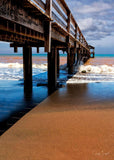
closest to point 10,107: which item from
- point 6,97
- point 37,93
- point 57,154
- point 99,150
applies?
point 6,97

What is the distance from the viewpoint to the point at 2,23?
3605mm

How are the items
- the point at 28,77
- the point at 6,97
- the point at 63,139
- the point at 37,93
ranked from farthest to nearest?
the point at 28,77
the point at 37,93
the point at 6,97
the point at 63,139

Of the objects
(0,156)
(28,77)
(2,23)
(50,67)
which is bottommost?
(0,156)

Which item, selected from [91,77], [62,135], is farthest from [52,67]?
[62,135]

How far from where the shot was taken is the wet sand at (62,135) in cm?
283

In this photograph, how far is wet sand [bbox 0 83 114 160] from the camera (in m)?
2.83

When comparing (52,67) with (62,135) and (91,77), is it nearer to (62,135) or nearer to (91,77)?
(91,77)

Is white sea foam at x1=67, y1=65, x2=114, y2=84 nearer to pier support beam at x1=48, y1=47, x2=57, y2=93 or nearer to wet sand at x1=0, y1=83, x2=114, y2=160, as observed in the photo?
pier support beam at x1=48, y1=47, x2=57, y2=93

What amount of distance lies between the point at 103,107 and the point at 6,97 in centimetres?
395

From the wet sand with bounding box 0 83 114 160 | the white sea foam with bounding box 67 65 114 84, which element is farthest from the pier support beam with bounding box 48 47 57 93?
the wet sand with bounding box 0 83 114 160

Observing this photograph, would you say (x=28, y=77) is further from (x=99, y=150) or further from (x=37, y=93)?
(x=99, y=150)

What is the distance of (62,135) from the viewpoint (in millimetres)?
3480

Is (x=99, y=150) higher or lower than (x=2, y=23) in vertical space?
lower

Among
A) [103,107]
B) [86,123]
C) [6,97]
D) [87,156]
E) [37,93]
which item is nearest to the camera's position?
[87,156]
